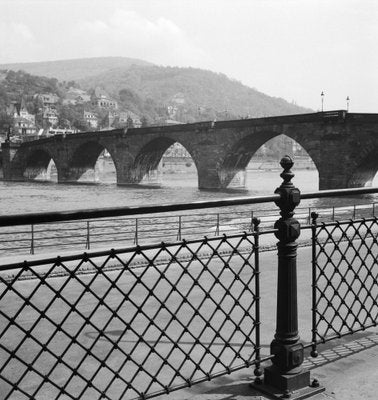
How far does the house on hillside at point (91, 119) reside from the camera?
153450 millimetres

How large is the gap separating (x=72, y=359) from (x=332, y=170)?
35287mm

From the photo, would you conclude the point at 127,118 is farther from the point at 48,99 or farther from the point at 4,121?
the point at 4,121

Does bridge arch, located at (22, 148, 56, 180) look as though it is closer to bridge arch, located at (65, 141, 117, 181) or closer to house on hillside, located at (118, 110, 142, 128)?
bridge arch, located at (65, 141, 117, 181)

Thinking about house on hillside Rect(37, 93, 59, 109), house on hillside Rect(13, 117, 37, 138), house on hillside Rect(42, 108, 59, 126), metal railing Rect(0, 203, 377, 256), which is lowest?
metal railing Rect(0, 203, 377, 256)

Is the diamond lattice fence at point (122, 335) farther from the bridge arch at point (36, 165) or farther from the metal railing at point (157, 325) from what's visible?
the bridge arch at point (36, 165)

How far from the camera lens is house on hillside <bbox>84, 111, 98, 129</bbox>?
15345cm

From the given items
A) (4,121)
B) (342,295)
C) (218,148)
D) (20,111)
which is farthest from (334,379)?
(20,111)

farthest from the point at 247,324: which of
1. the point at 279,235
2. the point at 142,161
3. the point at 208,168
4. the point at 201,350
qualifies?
the point at 142,161

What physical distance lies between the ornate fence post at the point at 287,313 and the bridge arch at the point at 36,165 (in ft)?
230

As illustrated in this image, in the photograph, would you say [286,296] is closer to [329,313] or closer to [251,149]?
[329,313]

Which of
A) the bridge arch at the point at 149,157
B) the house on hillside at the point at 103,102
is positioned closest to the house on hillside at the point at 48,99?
the house on hillside at the point at 103,102

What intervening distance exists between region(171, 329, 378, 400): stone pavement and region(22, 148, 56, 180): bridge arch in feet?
Answer: 228

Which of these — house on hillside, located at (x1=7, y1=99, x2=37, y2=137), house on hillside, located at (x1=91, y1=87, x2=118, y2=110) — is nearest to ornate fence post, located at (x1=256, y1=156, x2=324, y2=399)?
house on hillside, located at (x1=7, y1=99, x2=37, y2=137)

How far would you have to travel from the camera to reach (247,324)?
496 cm
